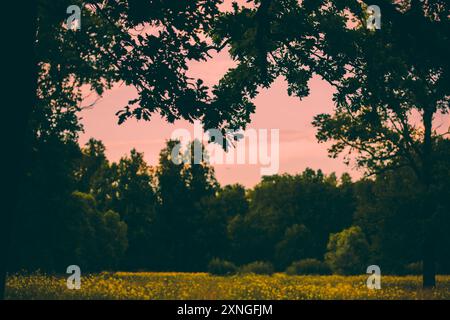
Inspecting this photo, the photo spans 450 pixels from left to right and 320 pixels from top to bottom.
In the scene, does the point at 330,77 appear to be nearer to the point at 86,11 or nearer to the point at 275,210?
the point at 86,11

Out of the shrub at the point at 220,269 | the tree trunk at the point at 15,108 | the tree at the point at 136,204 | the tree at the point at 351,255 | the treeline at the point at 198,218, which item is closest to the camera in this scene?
the tree trunk at the point at 15,108

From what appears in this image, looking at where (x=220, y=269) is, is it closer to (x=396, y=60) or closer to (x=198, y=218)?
(x=198, y=218)

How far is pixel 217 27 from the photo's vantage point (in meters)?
16.6

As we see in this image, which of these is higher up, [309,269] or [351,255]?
[351,255]

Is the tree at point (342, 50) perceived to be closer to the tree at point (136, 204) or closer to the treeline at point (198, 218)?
the treeline at point (198, 218)

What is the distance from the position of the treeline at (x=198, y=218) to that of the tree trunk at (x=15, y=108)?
19833mm

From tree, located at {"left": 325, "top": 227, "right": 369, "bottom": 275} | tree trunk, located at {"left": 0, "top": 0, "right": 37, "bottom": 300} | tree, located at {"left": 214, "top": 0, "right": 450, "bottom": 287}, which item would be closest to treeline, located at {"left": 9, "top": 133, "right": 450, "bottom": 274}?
tree, located at {"left": 325, "top": 227, "right": 369, "bottom": 275}

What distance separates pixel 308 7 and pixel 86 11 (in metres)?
10.0

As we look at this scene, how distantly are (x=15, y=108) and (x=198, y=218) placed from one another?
72.8 meters

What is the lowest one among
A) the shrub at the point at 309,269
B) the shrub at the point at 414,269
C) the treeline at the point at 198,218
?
the shrub at the point at 309,269

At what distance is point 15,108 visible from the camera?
10.3 meters

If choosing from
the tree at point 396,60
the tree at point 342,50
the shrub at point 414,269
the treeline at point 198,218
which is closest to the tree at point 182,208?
the treeline at point 198,218

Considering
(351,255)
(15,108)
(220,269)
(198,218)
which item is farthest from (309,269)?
(15,108)

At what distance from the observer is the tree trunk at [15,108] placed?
10.2m
